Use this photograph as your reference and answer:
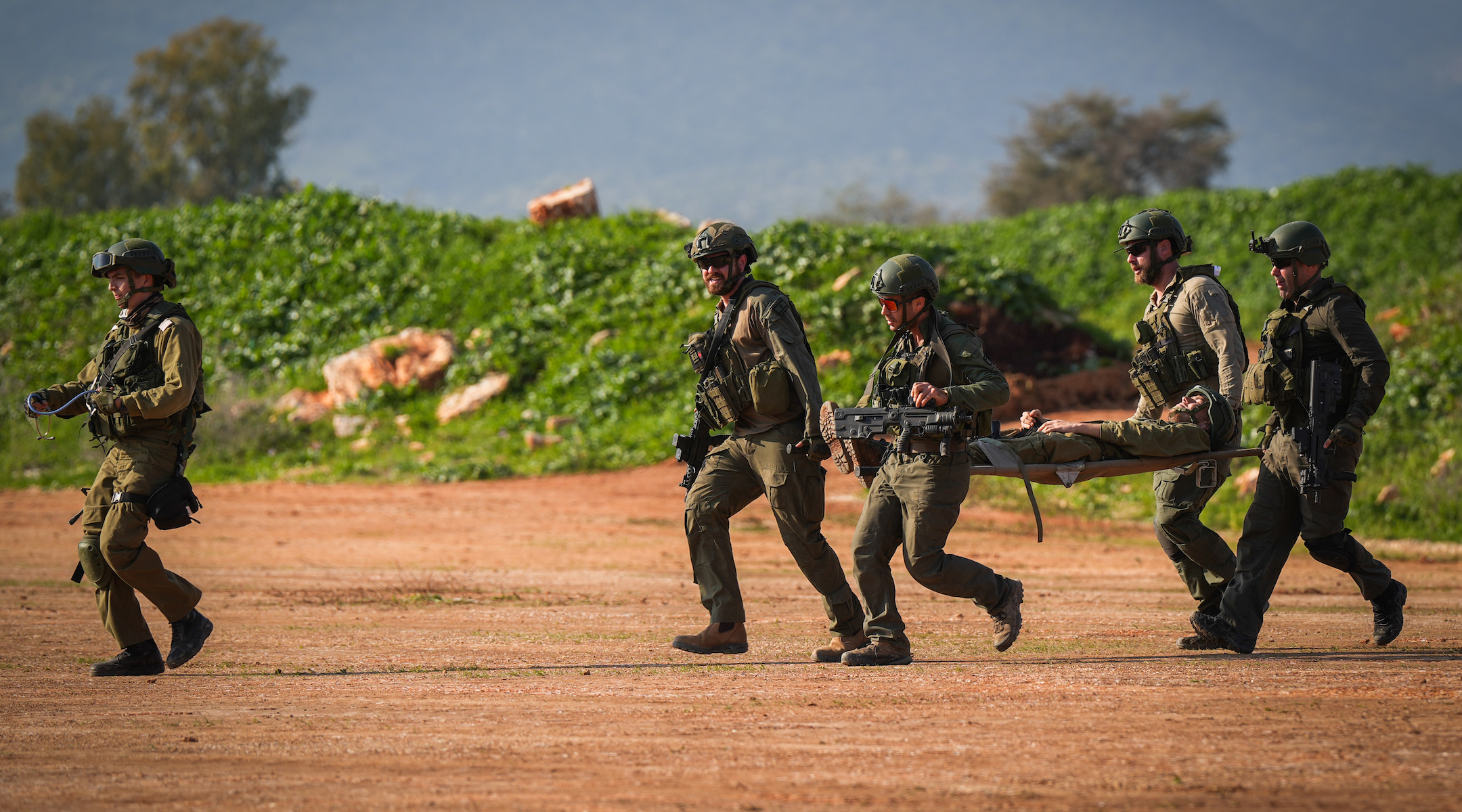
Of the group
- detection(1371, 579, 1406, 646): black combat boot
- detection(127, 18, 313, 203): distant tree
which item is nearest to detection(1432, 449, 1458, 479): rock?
detection(1371, 579, 1406, 646): black combat boot

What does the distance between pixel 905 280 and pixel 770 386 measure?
86 centimetres

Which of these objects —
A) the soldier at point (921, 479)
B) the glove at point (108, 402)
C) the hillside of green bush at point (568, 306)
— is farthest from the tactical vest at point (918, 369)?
the hillside of green bush at point (568, 306)

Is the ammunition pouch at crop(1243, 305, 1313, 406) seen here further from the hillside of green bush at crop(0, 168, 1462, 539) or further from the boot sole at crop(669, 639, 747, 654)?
the hillside of green bush at crop(0, 168, 1462, 539)

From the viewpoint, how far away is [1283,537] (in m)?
6.35

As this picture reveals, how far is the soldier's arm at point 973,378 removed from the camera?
19.0ft

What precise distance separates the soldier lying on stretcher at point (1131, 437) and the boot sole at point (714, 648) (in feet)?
5.32

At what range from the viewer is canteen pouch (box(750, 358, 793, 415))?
6223 millimetres

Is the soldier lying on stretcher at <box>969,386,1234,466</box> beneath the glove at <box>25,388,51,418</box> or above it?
beneath

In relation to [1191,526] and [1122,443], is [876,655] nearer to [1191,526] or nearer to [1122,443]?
[1122,443]

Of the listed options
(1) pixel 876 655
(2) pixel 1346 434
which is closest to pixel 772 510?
(1) pixel 876 655

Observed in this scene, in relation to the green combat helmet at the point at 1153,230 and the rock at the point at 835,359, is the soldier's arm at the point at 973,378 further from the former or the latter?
the rock at the point at 835,359

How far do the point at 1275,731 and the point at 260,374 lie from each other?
20.8 metres

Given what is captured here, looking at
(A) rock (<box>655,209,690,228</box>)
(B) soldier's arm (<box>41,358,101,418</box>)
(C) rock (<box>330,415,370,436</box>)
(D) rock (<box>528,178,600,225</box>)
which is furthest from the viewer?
(D) rock (<box>528,178,600,225</box>)

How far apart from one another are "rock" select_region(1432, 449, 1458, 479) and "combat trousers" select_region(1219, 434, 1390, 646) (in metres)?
8.61
